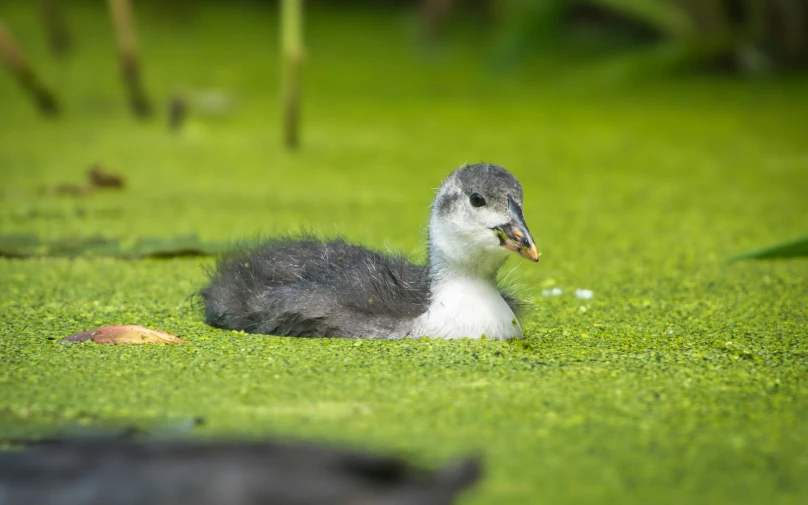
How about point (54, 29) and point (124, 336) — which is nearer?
point (124, 336)

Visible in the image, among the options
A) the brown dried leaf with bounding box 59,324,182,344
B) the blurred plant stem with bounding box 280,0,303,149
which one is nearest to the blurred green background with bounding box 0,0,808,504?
the brown dried leaf with bounding box 59,324,182,344

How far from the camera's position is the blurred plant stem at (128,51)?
5.24m

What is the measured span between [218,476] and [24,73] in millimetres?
4186

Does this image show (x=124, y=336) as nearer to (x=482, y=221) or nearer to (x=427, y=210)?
(x=482, y=221)

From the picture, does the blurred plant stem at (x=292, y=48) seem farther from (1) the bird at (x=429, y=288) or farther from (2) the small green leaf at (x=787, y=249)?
(2) the small green leaf at (x=787, y=249)

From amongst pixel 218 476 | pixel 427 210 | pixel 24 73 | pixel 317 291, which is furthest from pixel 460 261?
pixel 24 73

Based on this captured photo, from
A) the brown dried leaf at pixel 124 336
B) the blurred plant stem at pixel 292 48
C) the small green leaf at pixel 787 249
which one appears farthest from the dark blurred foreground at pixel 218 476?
the blurred plant stem at pixel 292 48

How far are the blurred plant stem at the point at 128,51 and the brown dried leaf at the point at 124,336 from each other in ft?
10.0

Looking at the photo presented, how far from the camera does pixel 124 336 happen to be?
2.48 meters

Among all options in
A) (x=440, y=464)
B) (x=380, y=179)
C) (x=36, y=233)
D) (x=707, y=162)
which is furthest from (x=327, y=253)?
(x=707, y=162)

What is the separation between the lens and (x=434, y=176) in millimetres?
4793

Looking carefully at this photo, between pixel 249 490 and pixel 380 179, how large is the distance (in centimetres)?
326

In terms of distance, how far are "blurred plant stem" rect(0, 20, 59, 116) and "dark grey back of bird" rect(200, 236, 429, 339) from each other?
2.72 m

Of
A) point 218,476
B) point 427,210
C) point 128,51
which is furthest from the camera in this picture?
point 128,51
